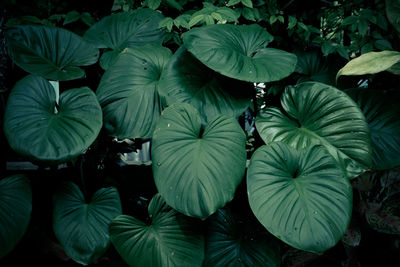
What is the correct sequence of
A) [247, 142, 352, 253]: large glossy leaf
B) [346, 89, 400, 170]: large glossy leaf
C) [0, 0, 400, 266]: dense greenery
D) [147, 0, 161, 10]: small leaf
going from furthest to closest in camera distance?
[147, 0, 161, 10]: small leaf, [346, 89, 400, 170]: large glossy leaf, [0, 0, 400, 266]: dense greenery, [247, 142, 352, 253]: large glossy leaf

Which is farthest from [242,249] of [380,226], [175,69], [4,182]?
[4,182]

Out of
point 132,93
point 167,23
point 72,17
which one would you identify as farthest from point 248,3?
point 72,17

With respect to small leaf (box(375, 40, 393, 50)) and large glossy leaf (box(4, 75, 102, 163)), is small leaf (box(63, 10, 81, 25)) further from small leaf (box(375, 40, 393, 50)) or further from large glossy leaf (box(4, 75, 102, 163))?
A: small leaf (box(375, 40, 393, 50))

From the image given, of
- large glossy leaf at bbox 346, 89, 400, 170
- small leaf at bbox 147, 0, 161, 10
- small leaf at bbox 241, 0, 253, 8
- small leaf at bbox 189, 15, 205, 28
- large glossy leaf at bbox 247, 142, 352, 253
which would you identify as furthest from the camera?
small leaf at bbox 147, 0, 161, 10

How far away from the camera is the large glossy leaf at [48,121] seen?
3.79 ft

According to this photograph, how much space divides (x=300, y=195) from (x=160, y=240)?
22.3 inches

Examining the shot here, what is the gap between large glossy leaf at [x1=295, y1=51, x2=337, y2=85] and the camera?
5.96 ft

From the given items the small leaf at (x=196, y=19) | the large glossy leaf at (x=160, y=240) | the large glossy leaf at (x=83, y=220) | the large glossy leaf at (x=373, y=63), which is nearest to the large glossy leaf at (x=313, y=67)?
the large glossy leaf at (x=373, y=63)

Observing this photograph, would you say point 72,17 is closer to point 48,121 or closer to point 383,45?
point 48,121

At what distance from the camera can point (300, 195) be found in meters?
1.10

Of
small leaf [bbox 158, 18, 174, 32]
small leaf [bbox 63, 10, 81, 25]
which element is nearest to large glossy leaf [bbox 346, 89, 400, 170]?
small leaf [bbox 158, 18, 174, 32]

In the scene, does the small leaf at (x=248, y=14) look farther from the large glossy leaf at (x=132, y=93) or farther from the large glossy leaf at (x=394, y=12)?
the large glossy leaf at (x=394, y=12)

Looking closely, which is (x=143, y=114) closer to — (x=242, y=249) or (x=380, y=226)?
(x=242, y=249)

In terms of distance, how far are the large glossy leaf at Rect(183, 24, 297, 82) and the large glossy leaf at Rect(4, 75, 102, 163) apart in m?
0.54
